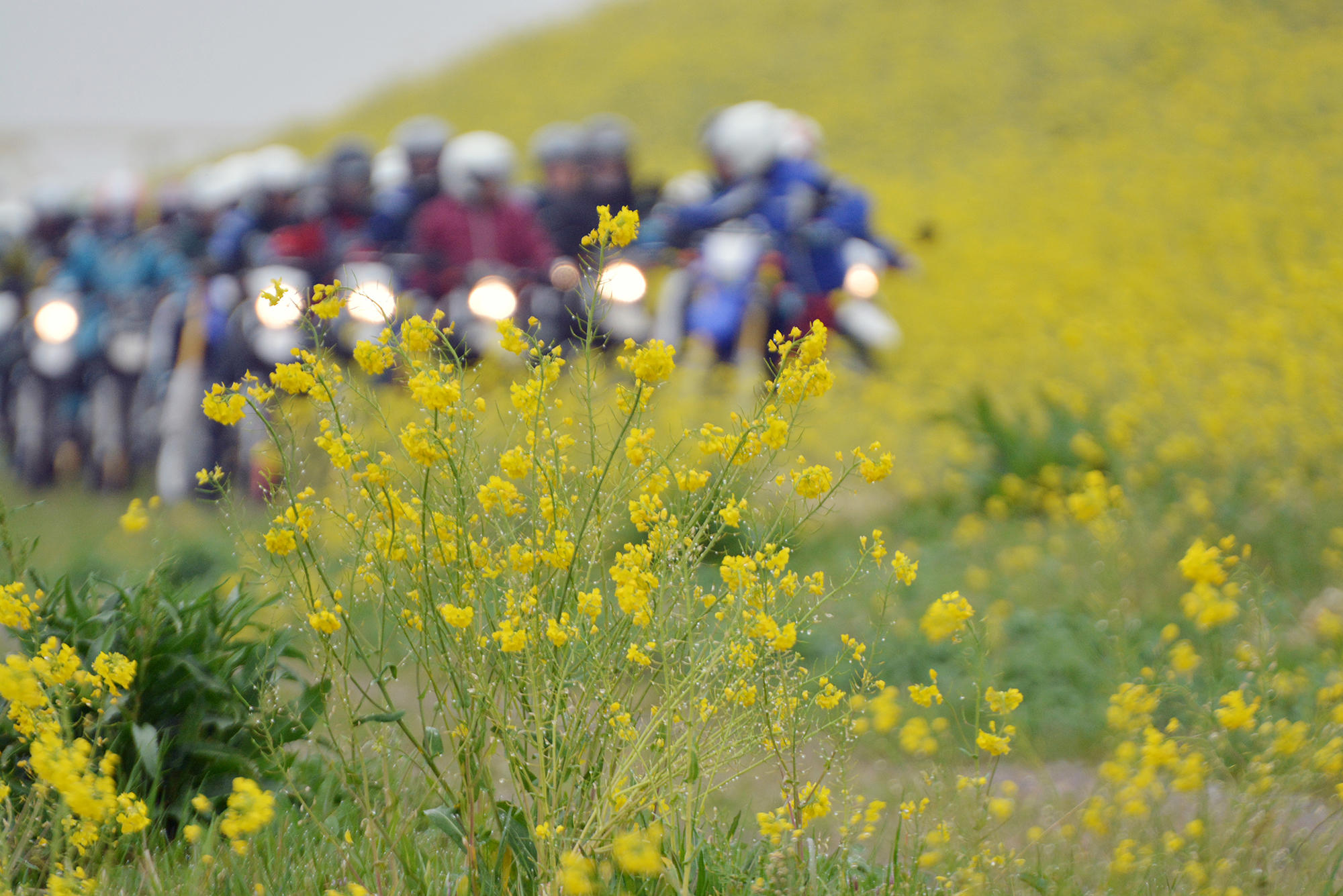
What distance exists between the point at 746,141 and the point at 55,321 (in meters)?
5.05

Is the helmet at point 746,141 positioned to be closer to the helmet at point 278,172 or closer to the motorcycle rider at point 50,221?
the helmet at point 278,172

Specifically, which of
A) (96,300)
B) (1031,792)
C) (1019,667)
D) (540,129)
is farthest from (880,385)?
(540,129)

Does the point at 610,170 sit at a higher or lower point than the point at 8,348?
higher

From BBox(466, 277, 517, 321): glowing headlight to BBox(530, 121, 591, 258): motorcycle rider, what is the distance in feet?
6.07

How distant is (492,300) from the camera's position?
618 cm

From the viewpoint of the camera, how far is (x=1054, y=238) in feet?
38.7

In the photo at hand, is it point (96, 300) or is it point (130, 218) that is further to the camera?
point (130, 218)

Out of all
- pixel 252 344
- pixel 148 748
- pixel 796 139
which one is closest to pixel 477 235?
pixel 252 344

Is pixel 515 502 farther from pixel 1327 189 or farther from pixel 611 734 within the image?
pixel 1327 189

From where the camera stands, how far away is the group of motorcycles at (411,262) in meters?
6.81

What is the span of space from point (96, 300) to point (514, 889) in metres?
7.52

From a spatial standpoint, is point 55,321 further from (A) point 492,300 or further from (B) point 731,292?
(B) point 731,292

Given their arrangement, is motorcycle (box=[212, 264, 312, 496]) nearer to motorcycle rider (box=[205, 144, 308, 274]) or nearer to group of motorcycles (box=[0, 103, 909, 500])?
group of motorcycles (box=[0, 103, 909, 500])

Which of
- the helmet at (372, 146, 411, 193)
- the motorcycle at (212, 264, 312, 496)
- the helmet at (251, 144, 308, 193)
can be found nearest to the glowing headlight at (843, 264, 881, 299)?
the helmet at (372, 146, 411, 193)
